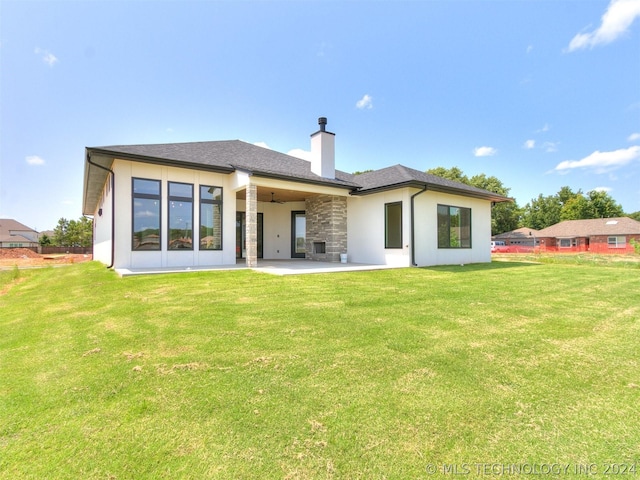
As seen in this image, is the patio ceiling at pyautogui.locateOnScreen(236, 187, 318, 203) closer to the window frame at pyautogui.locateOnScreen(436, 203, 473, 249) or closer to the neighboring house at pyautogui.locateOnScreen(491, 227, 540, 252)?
the window frame at pyautogui.locateOnScreen(436, 203, 473, 249)

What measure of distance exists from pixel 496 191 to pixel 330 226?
3926cm

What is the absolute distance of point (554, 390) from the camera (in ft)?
7.96

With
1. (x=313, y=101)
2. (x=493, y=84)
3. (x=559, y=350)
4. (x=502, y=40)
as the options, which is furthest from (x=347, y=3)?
(x=559, y=350)

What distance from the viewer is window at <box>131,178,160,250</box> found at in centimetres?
884

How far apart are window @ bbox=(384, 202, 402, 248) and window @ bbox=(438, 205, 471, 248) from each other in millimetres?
1877

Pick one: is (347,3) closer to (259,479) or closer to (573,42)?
(573,42)

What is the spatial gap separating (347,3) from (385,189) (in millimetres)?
6734

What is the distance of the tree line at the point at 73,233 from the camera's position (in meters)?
37.4

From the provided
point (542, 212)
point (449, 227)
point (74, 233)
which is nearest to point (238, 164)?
point (449, 227)

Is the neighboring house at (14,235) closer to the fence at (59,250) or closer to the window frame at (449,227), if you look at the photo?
the fence at (59,250)

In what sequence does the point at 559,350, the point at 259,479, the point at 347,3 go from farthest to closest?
the point at 347,3 → the point at 559,350 → the point at 259,479

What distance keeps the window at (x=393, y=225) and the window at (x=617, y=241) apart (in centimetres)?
3770

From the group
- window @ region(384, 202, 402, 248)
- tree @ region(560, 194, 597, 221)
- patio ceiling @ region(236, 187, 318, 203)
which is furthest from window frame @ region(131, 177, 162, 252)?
tree @ region(560, 194, 597, 221)

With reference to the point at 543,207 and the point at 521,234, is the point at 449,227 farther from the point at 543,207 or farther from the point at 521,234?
the point at 543,207
